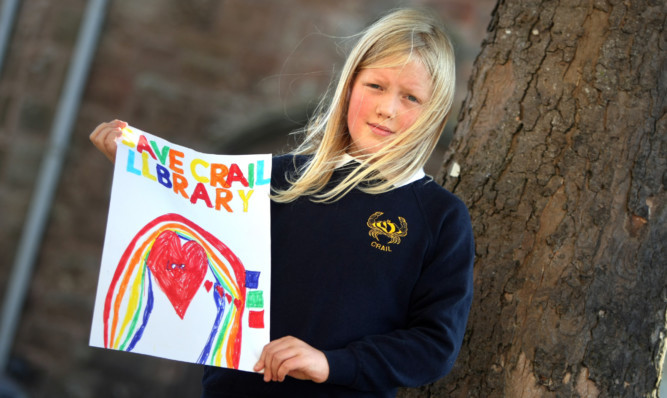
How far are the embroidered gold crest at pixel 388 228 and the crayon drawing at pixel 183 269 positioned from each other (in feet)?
0.69

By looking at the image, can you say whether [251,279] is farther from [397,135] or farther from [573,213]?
[573,213]

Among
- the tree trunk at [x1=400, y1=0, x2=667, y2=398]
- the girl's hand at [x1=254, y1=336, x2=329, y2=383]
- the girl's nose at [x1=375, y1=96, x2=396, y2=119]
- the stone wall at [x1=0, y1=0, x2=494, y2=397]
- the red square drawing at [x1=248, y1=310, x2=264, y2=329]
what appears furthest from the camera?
the stone wall at [x1=0, y1=0, x2=494, y2=397]

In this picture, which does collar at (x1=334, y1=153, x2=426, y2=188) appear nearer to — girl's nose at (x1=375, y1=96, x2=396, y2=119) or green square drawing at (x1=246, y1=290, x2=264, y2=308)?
girl's nose at (x1=375, y1=96, x2=396, y2=119)

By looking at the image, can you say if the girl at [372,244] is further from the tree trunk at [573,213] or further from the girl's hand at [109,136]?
the tree trunk at [573,213]

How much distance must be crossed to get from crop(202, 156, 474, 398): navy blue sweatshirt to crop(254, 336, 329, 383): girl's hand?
3cm

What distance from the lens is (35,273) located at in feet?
13.5

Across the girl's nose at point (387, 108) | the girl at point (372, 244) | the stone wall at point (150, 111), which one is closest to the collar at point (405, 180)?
the girl at point (372, 244)

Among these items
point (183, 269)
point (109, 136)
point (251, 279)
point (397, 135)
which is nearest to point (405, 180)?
point (397, 135)

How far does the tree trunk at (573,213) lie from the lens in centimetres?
171

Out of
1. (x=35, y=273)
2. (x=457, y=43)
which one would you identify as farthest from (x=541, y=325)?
(x=35, y=273)

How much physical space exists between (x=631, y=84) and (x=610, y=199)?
0.95 ft

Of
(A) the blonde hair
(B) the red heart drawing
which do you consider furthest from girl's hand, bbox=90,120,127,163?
(A) the blonde hair

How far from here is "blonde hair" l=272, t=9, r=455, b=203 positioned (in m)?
1.50

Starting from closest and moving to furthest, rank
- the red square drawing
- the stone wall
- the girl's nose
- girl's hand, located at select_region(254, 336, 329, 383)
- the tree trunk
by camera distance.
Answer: girl's hand, located at select_region(254, 336, 329, 383) < the red square drawing < the girl's nose < the tree trunk < the stone wall
